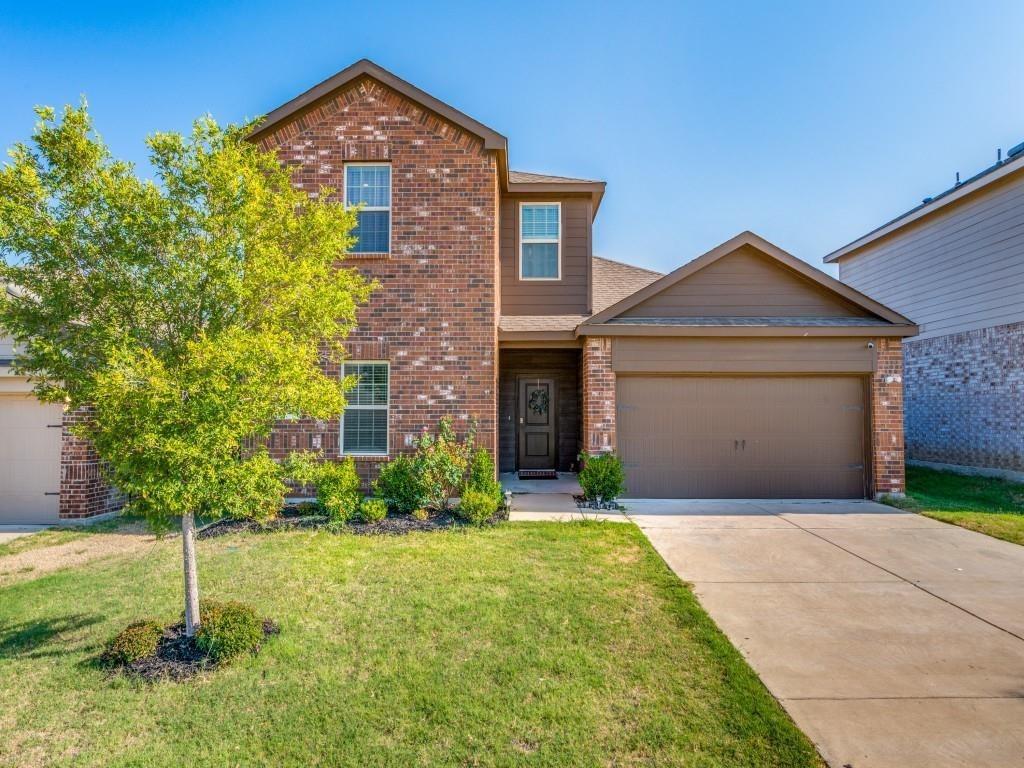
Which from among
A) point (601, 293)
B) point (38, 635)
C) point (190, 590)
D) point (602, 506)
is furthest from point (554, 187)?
point (38, 635)

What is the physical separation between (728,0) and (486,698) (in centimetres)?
1117

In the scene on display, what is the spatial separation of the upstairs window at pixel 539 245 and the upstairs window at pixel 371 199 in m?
3.08

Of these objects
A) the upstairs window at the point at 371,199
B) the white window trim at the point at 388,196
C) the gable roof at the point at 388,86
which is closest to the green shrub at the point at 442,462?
the white window trim at the point at 388,196

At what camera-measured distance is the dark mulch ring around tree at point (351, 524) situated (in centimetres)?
758

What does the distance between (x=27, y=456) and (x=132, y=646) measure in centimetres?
700

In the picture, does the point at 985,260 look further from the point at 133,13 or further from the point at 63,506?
the point at 63,506

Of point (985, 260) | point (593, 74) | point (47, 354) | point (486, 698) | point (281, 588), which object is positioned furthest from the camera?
point (985, 260)

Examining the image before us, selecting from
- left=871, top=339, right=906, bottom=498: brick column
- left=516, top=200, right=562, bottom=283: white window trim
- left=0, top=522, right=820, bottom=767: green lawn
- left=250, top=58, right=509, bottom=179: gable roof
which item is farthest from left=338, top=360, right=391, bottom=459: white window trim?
left=871, top=339, right=906, bottom=498: brick column

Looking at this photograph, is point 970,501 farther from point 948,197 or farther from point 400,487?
point 400,487

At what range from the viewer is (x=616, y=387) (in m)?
9.90

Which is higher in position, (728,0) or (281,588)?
(728,0)

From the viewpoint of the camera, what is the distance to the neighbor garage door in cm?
871

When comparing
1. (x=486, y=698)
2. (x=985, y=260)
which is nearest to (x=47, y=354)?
(x=486, y=698)

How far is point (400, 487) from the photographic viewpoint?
852 centimetres
